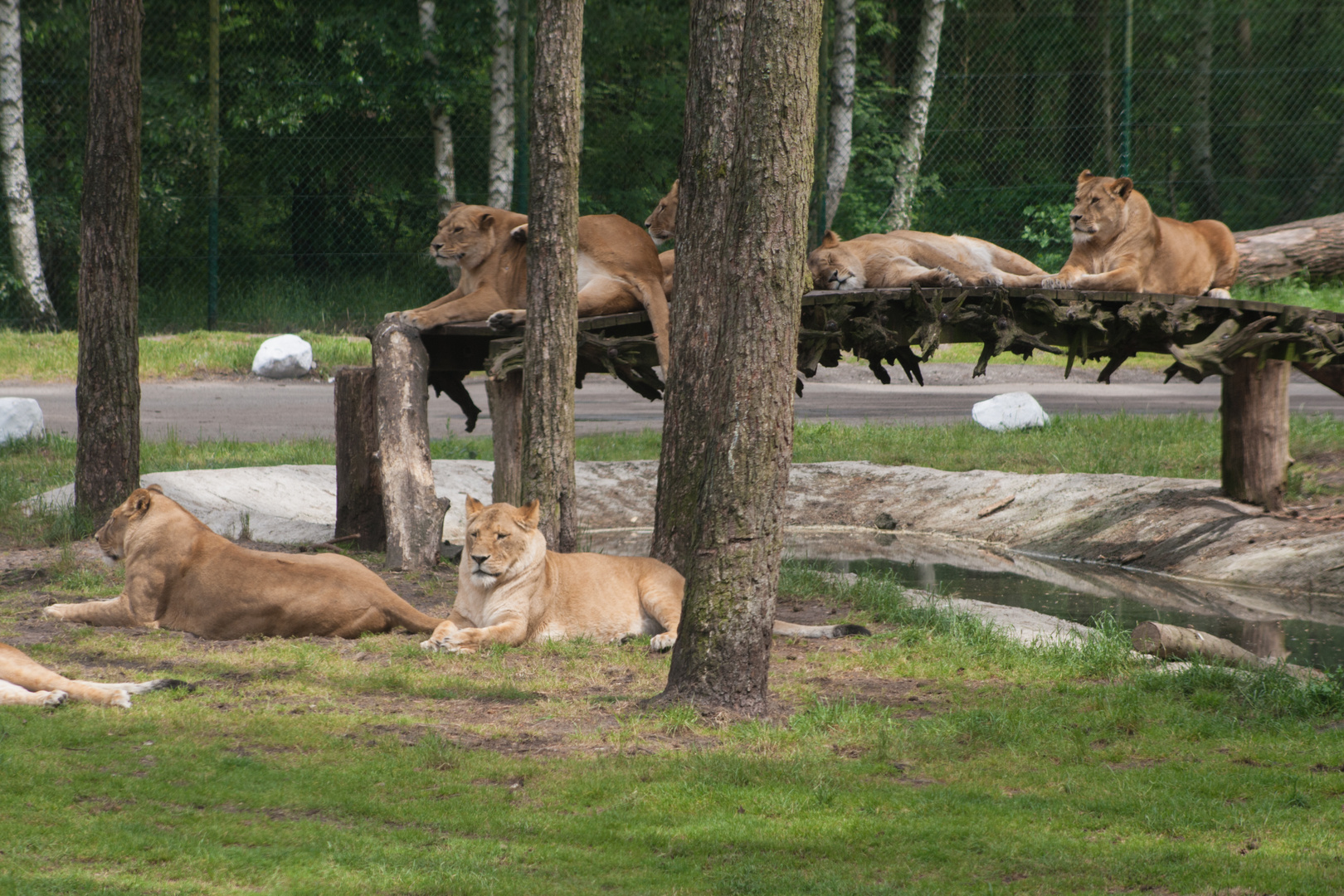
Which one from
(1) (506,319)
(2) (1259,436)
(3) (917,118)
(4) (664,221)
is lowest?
(2) (1259,436)

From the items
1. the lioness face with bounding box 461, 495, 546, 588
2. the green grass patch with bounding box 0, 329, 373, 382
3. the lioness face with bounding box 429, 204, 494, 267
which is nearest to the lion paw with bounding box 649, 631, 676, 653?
the lioness face with bounding box 461, 495, 546, 588

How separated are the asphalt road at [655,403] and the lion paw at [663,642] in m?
8.45

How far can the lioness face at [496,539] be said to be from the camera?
694 centimetres

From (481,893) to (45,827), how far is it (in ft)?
4.56

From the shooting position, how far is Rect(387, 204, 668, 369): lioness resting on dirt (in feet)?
32.3

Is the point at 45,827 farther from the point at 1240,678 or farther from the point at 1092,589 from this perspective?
the point at 1092,589

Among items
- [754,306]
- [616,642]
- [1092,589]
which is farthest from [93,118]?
[1092,589]

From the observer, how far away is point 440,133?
21766 mm

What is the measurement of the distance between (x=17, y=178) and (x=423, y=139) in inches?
227

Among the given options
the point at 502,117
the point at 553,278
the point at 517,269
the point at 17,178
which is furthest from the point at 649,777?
the point at 17,178

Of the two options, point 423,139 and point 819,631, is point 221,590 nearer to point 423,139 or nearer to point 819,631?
point 819,631

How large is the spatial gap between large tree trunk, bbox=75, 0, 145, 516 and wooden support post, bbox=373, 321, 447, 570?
1656mm

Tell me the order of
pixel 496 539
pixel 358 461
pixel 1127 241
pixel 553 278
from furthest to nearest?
pixel 1127 241, pixel 358 461, pixel 553 278, pixel 496 539

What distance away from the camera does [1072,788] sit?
4.76 meters
